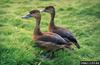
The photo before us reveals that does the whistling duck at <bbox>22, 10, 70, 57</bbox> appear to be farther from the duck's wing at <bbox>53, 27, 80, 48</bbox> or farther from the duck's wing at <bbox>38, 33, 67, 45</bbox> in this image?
the duck's wing at <bbox>53, 27, 80, 48</bbox>

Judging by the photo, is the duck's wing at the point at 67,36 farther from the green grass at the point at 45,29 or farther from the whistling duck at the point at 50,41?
the whistling duck at the point at 50,41

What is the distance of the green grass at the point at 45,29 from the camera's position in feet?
27.9

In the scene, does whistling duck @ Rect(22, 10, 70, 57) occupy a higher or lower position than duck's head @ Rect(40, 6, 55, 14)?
lower

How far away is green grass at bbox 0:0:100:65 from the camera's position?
8492mm

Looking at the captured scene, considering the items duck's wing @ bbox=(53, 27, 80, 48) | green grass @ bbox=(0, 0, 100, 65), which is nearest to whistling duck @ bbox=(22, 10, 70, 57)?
green grass @ bbox=(0, 0, 100, 65)

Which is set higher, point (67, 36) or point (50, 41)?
point (50, 41)

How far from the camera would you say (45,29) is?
11773 mm

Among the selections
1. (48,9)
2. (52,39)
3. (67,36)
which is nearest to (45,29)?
(48,9)

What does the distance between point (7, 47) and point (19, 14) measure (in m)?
5.17

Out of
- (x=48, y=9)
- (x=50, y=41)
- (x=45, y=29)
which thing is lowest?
(x=45, y=29)

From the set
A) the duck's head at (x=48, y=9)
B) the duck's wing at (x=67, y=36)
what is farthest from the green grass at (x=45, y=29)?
the duck's head at (x=48, y=9)

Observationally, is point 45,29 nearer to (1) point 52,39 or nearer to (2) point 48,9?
(2) point 48,9

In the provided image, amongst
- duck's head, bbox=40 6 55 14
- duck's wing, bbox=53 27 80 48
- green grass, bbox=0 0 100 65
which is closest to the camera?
green grass, bbox=0 0 100 65

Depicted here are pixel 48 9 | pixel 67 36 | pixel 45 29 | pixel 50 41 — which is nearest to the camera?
pixel 50 41
